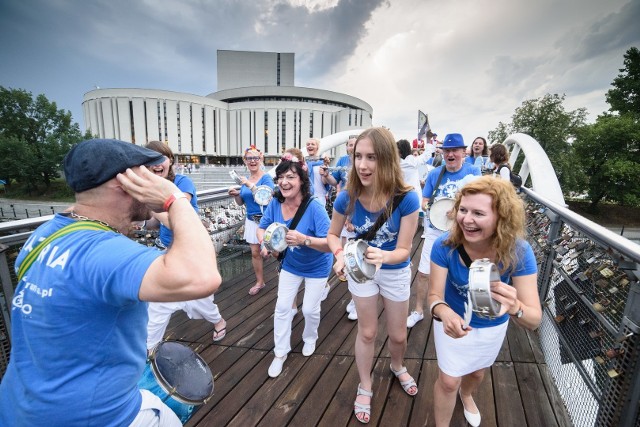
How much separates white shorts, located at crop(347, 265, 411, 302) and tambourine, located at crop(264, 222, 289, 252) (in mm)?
787

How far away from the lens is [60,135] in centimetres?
4594

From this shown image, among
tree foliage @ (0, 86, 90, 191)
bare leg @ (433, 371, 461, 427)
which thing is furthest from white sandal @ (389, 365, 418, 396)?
tree foliage @ (0, 86, 90, 191)

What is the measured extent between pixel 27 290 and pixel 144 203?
508 mm

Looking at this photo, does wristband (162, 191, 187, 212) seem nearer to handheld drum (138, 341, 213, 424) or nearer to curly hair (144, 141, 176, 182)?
handheld drum (138, 341, 213, 424)

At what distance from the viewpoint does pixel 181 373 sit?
5.65ft

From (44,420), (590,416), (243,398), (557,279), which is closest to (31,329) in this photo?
(44,420)

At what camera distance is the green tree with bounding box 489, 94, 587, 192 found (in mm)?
31711

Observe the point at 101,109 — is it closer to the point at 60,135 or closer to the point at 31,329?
the point at 60,135

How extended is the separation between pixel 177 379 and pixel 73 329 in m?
→ 0.81

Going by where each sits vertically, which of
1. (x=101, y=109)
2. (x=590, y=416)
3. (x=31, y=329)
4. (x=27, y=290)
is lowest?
(x=590, y=416)

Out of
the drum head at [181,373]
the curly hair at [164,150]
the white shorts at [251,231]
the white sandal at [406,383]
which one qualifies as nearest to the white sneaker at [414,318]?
the white sandal at [406,383]

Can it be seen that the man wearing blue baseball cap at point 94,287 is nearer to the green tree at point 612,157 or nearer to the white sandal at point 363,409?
the white sandal at point 363,409

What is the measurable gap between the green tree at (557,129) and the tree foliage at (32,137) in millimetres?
60895

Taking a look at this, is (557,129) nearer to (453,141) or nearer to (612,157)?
(612,157)
